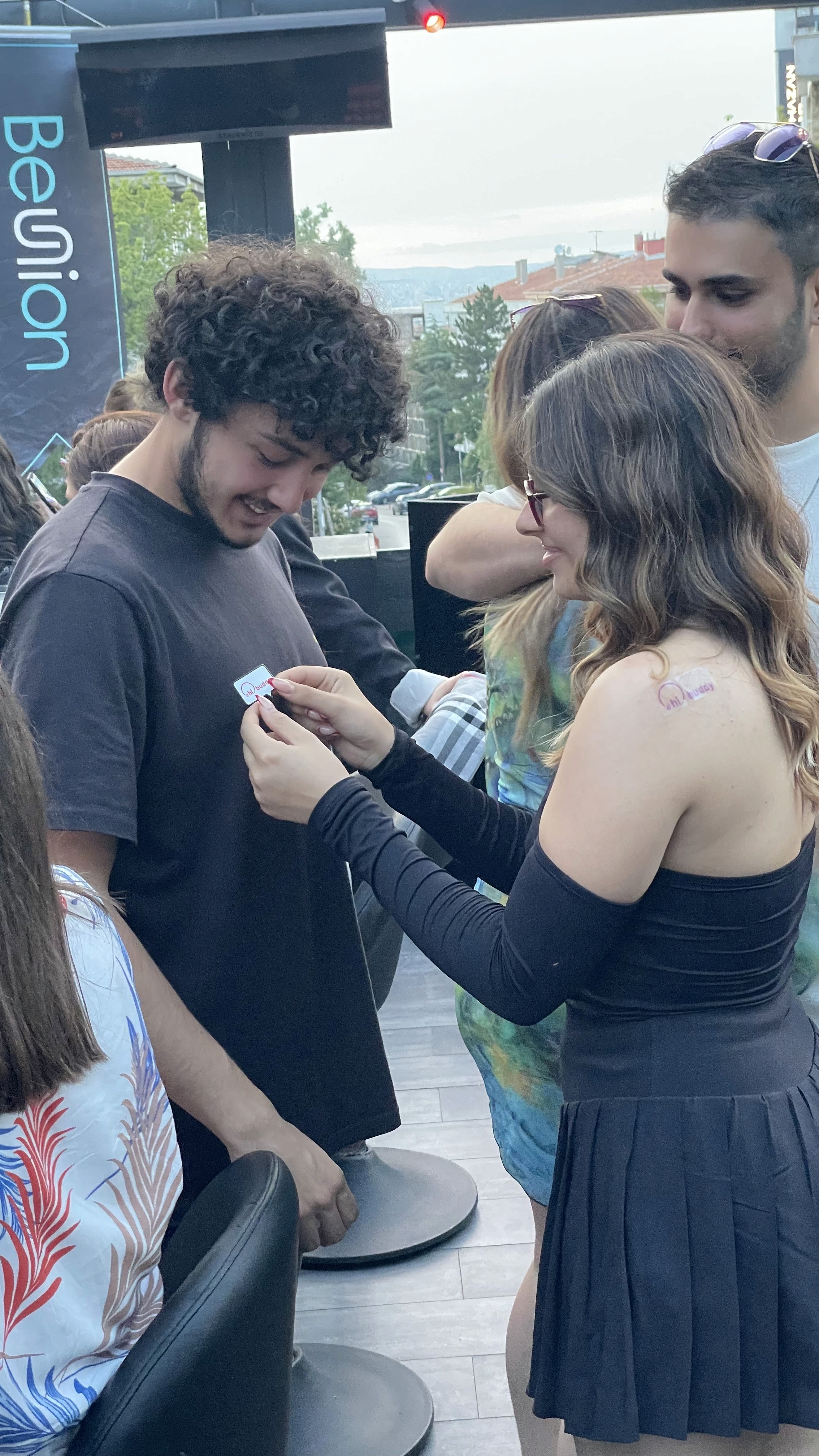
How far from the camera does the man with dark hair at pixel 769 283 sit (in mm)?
1525

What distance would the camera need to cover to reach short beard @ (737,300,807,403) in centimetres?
153

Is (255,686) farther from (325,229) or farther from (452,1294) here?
(325,229)

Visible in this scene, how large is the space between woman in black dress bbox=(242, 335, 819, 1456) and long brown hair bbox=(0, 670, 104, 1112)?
1.40 feet

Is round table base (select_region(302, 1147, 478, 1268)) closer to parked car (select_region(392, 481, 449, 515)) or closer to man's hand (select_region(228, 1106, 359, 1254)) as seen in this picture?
man's hand (select_region(228, 1106, 359, 1254))

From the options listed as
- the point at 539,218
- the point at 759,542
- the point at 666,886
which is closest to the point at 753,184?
the point at 759,542

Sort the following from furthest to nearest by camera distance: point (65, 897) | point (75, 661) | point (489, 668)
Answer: point (489, 668) < point (75, 661) < point (65, 897)

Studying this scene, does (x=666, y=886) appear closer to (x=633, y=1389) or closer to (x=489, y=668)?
(x=633, y=1389)

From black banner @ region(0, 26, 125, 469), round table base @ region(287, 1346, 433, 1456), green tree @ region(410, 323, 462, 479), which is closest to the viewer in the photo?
round table base @ region(287, 1346, 433, 1456)

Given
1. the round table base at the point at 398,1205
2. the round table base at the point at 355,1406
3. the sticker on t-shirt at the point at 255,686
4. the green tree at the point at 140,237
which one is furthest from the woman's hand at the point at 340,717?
the green tree at the point at 140,237

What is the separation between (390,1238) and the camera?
2.74 metres

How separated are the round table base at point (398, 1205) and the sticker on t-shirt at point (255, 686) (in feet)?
5.14

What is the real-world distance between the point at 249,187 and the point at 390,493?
115 cm

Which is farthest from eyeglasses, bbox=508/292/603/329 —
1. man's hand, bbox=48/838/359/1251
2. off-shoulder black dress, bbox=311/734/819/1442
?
man's hand, bbox=48/838/359/1251

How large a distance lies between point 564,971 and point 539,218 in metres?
3.62
